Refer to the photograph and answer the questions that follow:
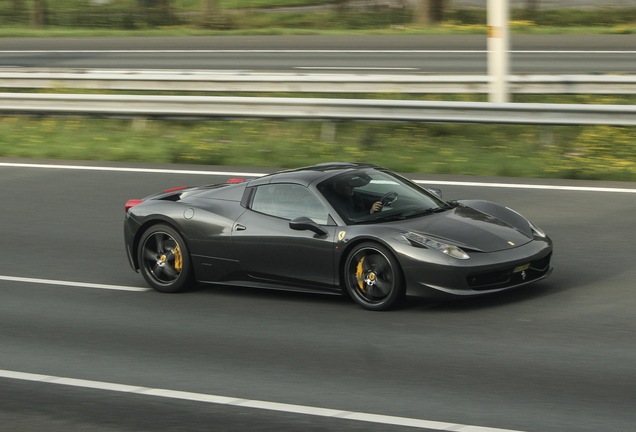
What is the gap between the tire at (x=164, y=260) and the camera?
1038cm

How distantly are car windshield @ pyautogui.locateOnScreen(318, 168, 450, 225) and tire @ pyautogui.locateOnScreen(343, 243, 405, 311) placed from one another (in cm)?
33

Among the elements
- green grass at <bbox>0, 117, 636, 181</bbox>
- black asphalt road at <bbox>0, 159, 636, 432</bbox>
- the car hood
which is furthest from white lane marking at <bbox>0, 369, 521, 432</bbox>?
green grass at <bbox>0, 117, 636, 181</bbox>

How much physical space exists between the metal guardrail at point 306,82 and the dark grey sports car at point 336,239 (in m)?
8.11

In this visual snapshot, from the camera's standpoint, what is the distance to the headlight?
8984mm

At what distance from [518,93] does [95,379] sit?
38.4 ft

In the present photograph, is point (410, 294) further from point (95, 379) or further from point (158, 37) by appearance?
point (158, 37)

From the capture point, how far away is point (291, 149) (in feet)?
55.3

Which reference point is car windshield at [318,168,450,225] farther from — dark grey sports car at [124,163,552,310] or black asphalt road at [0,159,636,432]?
black asphalt road at [0,159,636,432]

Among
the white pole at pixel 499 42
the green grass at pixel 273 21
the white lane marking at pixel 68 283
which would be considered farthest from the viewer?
the green grass at pixel 273 21

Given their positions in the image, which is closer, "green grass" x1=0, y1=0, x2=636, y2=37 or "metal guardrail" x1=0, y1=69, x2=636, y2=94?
"metal guardrail" x1=0, y1=69, x2=636, y2=94

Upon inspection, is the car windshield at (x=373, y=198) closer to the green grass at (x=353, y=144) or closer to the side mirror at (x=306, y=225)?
the side mirror at (x=306, y=225)

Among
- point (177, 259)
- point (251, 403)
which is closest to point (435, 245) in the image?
point (251, 403)

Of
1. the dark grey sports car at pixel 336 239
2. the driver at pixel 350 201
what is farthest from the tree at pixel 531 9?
the driver at pixel 350 201

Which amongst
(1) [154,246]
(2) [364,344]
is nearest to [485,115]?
(1) [154,246]
